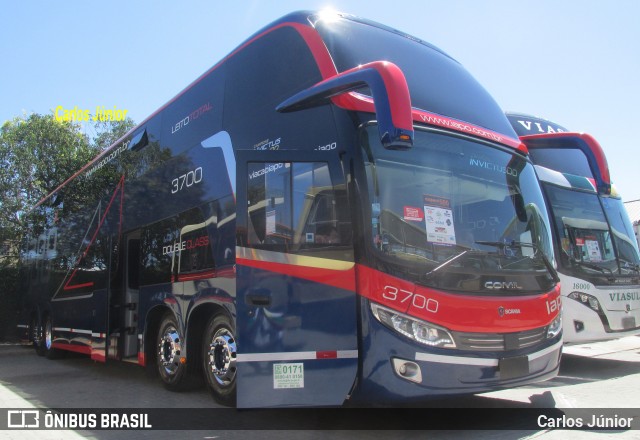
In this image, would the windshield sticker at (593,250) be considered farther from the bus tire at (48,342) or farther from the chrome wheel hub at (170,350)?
the bus tire at (48,342)

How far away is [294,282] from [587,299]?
225 inches

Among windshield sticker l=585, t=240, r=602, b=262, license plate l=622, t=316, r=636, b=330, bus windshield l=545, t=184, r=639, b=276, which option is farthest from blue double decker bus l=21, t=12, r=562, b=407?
license plate l=622, t=316, r=636, b=330

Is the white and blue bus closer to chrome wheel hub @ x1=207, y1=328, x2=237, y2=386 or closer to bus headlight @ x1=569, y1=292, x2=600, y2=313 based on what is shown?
bus headlight @ x1=569, y1=292, x2=600, y2=313

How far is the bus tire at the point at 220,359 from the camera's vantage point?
19.3 feet

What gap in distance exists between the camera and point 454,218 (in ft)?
16.0

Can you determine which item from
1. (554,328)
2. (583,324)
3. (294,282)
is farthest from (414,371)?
(583,324)

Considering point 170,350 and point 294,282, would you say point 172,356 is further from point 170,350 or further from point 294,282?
point 294,282

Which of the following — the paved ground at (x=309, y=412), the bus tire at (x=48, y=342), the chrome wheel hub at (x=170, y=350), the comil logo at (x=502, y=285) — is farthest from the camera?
the bus tire at (x=48, y=342)

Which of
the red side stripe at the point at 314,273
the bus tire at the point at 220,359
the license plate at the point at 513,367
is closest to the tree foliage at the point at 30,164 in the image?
the bus tire at the point at 220,359

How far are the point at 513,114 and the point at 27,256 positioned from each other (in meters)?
11.9

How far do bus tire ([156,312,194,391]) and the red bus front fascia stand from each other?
315 centimetres

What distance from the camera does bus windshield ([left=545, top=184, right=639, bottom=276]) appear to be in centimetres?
868

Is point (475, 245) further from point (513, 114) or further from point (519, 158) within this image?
point (513, 114)

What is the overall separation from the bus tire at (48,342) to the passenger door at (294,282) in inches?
334
